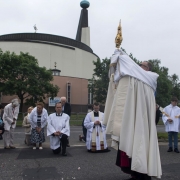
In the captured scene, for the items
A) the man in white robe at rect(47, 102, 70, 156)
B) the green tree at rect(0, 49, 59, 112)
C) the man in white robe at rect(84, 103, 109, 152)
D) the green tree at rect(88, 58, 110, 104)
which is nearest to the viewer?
the man in white robe at rect(47, 102, 70, 156)

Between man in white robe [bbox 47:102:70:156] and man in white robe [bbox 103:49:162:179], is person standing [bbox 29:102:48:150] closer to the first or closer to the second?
man in white robe [bbox 47:102:70:156]

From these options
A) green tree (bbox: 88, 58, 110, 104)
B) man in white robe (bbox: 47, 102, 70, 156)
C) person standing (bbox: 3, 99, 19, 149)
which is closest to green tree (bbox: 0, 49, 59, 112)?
green tree (bbox: 88, 58, 110, 104)

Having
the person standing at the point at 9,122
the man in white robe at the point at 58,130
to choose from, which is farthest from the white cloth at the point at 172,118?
the person standing at the point at 9,122

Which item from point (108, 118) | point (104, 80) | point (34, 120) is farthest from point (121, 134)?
point (104, 80)

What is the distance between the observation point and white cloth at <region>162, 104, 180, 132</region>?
877 centimetres

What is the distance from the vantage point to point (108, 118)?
488 cm

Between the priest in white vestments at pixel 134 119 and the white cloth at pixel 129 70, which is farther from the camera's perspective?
the white cloth at pixel 129 70

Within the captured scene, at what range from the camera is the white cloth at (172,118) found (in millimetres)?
8766

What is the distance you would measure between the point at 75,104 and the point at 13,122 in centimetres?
3789

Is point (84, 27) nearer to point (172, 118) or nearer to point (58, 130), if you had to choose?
point (172, 118)

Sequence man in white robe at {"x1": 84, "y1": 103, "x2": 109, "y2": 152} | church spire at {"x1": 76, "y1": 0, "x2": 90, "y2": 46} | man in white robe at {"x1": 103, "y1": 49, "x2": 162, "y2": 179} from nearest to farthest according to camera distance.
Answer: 1. man in white robe at {"x1": 103, "y1": 49, "x2": 162, "y2": 179}
2. man in white robe at {"x1": 84, "y1": 103, "x2": 109, "y2": 152}
3. church spire at {"x1": 76, "y1": 0, "x2": 90, "y2": 46}

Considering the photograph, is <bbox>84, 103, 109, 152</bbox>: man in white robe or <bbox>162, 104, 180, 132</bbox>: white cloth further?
<bbox>162, 104, 180, 132</bbox>: white cloth

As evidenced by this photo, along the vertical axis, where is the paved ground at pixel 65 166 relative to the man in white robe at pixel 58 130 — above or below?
below

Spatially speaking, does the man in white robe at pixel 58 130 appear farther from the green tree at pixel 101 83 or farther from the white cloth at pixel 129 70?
the green tree at pixel 101 83
